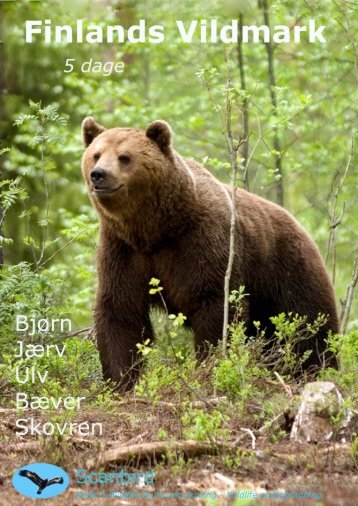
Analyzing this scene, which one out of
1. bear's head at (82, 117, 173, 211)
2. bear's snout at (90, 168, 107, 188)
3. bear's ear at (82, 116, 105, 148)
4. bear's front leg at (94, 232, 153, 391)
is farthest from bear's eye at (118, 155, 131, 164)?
bear's front leg at (94, 232, 153, 391)

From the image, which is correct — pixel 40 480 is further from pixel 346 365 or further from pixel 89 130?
pixel 346 365

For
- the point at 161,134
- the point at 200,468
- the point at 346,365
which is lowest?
the point at 346,365

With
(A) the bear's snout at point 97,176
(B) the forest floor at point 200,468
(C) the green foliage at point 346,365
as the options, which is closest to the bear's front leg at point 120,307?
(A) the bear's snout at point 97,176

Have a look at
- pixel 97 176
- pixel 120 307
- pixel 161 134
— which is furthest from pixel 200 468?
pixel 161 134

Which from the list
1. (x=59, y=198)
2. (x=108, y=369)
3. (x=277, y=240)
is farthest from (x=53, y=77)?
(x=108, y=369)

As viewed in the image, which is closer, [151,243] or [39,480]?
[39,480]

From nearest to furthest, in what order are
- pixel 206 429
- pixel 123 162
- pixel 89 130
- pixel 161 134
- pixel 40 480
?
pixel 40 480 < pixel 206 429 < pixel 123 162 < pixel 161 134 < pixel 89 130

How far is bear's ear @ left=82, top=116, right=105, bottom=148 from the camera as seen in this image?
8.06 meters

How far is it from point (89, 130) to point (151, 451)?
11.9 ft

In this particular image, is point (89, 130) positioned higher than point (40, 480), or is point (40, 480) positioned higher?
point (89, 130)

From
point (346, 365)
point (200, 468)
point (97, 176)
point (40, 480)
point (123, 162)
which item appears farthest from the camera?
point (346, 365)

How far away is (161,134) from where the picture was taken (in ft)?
26.2

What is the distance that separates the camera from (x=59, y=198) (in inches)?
600

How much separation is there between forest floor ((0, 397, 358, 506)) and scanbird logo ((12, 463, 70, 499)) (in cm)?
5
